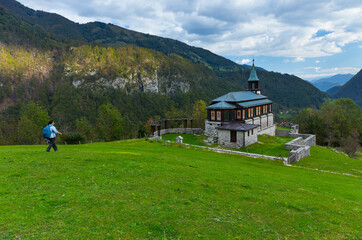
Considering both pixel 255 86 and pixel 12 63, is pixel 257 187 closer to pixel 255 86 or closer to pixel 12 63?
pixel 255 86

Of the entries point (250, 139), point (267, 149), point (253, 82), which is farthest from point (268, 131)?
point (267, 149)

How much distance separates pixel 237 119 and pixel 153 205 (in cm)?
4260

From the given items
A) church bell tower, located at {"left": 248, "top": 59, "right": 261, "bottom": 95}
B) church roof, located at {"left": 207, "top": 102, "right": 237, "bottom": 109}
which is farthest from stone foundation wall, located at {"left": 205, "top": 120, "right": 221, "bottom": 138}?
church bell tower, located at {"left": 248, "top": 59, "right": 261, "bottom": 95}

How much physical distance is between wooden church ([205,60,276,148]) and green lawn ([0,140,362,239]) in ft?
84.9

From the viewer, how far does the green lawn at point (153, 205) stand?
8.13 metres

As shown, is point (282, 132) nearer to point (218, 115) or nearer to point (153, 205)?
point (218, 115)

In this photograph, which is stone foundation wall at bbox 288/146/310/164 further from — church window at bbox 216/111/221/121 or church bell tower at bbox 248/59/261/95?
church bell tower at bbox 248/59/261/95

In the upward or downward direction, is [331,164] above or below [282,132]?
below

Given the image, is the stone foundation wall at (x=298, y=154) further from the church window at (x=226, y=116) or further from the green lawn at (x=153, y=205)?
the green lawn at (x=153, y=205)

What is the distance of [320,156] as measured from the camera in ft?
128

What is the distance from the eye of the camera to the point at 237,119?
50.0m

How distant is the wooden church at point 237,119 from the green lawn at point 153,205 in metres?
25.9

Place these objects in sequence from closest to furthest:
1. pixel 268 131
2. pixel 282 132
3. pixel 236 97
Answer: pixel 236 97 → pixel 268 131 → pixel 282 132

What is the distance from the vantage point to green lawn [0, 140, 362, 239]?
8.13 meters
